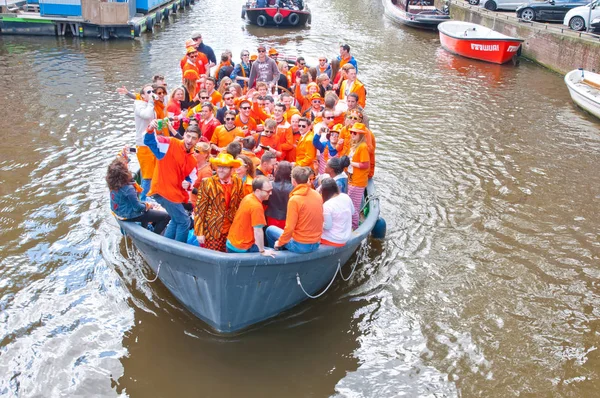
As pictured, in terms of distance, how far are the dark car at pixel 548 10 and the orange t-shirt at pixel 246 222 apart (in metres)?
23.2

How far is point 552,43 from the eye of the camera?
21.2m

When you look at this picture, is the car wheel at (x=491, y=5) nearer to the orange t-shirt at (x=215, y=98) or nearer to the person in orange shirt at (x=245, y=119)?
the orange t-shirt at (x=215, y=98)

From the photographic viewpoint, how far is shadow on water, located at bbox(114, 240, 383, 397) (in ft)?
19.6

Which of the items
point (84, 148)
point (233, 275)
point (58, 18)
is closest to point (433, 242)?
point (233, 275)

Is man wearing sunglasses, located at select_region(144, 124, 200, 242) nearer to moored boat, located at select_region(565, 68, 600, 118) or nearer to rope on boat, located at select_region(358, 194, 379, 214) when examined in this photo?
rope on boat, located at select_region(358, 194, 379, 214)

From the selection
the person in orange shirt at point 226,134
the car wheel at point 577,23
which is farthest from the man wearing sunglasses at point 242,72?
the car wheel at point 577,23

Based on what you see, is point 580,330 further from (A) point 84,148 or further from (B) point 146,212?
(A) point 84,148

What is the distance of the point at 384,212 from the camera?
392 inches

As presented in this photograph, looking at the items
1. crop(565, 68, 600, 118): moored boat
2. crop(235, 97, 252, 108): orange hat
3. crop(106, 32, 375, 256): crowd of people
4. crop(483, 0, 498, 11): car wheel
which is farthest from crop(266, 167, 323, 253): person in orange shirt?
crop(483, 0, 498, 11): car wheel

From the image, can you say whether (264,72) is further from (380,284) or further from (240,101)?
(380,284)

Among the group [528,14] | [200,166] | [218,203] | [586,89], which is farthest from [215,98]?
[528,14]

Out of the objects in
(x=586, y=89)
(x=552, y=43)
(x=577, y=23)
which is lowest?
(x=586, y=89)

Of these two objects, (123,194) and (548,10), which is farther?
(548,10)

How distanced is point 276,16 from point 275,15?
0.10 metres
